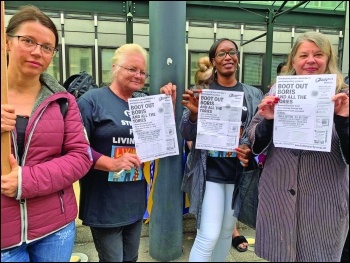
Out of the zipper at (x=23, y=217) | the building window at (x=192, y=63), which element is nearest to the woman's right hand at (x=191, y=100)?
the zipper at (x=23, y=217)

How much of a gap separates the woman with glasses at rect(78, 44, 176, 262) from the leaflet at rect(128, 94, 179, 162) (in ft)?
0.27

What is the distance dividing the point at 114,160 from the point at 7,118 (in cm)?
65

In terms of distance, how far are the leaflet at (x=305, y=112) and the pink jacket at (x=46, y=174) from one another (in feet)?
3.34

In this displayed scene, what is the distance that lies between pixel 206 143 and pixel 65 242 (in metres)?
1.05

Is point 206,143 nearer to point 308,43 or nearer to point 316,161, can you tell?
point 316,161

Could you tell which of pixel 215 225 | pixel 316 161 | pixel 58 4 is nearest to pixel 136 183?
pixel 215 225

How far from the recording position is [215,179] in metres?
2.20

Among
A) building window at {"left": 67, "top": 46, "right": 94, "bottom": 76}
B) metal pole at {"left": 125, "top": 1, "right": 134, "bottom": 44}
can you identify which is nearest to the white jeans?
metal pole at {"left": 125, "top": 1, "right": 134, "bottom": 44}

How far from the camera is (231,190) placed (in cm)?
223

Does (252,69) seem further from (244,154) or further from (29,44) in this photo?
(29,44)

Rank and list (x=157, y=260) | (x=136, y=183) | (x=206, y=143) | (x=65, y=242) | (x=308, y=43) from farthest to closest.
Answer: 1. (x=157, y=260)
2. (x=206, y=143)
3. (x=136, y=183)
4. (x=308, y=43)
5. (x=65, y=242)

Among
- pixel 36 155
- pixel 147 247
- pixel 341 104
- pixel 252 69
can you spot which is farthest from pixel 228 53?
pixel 252 69

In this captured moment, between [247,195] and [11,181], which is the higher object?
[11,181]

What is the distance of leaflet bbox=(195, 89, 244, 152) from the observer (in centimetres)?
200
